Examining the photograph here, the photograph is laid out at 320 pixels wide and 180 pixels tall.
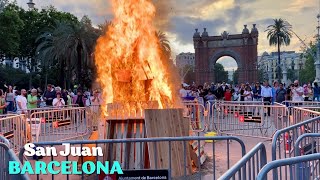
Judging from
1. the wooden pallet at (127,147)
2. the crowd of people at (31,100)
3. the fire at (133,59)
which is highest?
the fire at (133,59)

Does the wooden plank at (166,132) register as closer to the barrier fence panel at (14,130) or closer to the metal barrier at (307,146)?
the metal barrier at (307,146)

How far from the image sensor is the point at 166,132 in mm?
8125

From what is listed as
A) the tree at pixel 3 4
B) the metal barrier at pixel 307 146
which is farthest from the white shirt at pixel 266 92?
the tree at pixel 3 4

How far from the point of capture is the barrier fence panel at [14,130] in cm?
891

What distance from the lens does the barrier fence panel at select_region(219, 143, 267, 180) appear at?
331 centimetres

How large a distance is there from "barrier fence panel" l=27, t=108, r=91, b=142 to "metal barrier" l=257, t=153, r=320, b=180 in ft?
29.3

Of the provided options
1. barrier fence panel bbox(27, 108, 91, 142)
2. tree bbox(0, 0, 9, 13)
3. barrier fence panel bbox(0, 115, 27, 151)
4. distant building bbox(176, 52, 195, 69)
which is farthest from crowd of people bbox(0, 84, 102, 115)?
distant building bbox(176, 52, 195, 69)

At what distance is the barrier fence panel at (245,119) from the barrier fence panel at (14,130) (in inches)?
262

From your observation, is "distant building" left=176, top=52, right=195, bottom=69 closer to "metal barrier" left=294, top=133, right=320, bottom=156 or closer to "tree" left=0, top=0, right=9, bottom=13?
"tree" left=0, top=0, right=9, bottom=13

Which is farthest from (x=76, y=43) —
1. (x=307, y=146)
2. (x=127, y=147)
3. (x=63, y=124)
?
(x=307, y=146)

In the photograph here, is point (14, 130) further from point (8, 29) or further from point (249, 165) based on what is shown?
point (8, 29)

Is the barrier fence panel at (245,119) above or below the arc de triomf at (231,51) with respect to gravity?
below

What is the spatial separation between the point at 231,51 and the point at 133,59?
6813cm

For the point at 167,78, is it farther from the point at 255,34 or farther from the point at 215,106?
the point at 255,34
